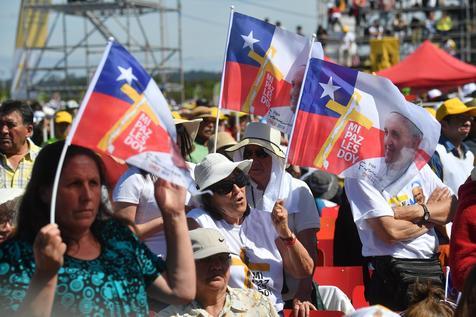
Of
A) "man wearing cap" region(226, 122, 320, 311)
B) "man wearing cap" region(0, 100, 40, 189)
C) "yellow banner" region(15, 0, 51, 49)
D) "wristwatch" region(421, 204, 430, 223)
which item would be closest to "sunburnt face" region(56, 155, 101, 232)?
"man wearing cap" region(226, 122, 320, 311)

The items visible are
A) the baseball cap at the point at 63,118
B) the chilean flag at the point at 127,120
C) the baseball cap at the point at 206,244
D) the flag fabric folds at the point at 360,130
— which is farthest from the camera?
the baseball cap at the point at 63,118

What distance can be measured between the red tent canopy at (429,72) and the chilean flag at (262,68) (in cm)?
1368

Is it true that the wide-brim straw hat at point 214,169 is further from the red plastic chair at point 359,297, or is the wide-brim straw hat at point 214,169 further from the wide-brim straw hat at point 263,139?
the red plastic chair at point 359,297

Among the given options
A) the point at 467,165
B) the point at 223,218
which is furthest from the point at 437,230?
the point at 223,218

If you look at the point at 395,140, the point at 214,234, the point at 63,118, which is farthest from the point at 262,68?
the point at 63,118

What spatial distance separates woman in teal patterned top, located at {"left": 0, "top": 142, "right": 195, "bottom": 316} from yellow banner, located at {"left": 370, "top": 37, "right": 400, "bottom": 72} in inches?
837

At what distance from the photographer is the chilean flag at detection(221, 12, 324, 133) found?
6480 millimetres

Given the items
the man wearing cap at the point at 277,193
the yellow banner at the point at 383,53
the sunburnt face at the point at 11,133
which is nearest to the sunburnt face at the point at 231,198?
the man wearing cap at the point at 277,193

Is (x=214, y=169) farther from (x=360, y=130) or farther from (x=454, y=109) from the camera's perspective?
(x=454, y=109)

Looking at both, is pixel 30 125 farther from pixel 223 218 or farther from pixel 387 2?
pixel 387 2

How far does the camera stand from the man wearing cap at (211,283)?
4.55 metres

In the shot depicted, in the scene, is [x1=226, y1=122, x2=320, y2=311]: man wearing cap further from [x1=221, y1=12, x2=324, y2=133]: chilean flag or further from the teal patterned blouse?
the teal patterned blouse

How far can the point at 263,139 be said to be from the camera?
6.07 meters

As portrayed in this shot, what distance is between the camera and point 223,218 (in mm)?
5309
